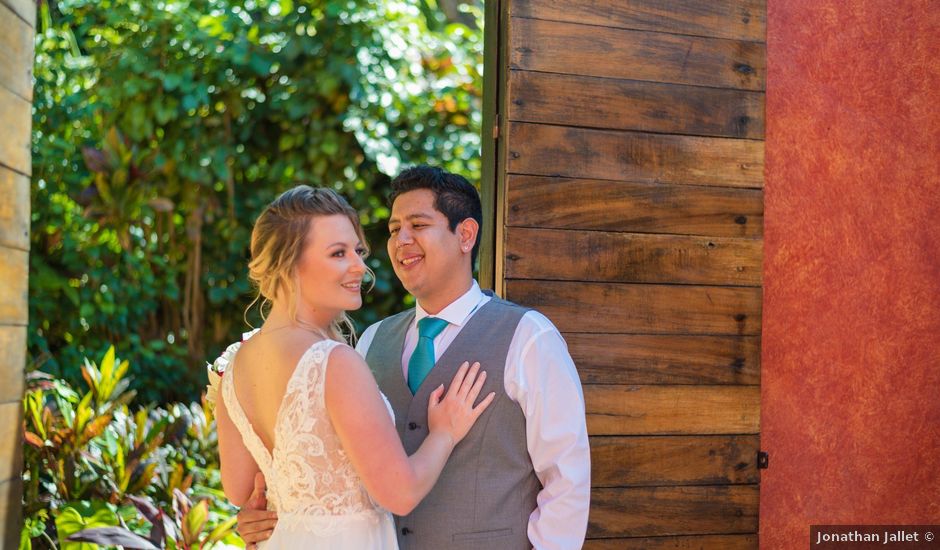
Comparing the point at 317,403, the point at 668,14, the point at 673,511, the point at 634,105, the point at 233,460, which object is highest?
the point at 668,14

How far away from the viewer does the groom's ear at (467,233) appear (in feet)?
7.52

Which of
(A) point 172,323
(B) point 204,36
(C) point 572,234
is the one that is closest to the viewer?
(C) point 572,234

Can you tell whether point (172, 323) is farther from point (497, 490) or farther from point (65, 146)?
point (497, 490)

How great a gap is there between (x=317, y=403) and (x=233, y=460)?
37 cm

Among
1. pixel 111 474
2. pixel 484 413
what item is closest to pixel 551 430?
pixel 484 413

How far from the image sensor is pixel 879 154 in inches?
118

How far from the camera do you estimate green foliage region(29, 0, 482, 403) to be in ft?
18.3

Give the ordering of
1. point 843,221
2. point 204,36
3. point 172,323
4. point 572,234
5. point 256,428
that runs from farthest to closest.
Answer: point 172,323
point 204,36
point 843,221
point 572,234
point 256,428

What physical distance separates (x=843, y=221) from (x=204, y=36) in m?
3.86

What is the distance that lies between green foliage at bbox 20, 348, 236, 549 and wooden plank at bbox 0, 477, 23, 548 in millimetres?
658

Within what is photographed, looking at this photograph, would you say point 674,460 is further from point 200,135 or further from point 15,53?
point 200,135

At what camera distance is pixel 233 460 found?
6.64 ft

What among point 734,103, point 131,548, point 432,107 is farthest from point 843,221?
point 432,107

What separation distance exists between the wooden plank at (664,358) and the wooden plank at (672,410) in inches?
1.0
